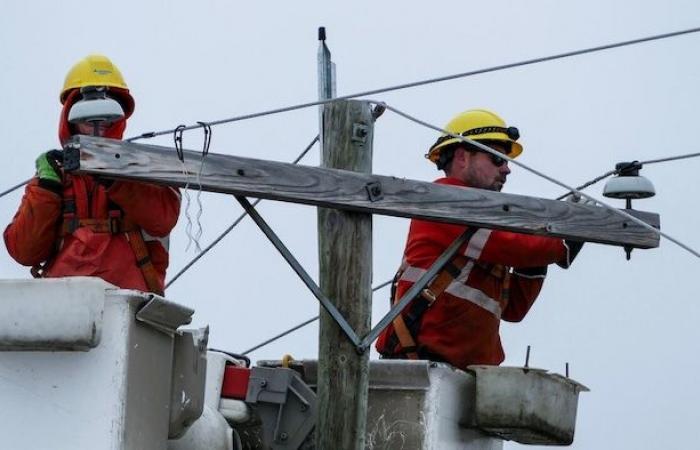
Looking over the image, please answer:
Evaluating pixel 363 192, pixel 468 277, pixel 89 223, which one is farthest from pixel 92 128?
pixel 468 277

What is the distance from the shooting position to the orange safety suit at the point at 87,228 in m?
9.01

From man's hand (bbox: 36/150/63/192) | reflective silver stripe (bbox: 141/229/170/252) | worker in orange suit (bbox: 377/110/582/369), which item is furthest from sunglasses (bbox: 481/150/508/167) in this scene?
man's hand (bbox: 36/150/63/192)

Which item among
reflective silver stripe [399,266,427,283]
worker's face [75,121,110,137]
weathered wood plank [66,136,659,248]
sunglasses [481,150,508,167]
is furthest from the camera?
sunglasses [481,150,508,167]

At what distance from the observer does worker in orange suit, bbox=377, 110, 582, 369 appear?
31.5 feet

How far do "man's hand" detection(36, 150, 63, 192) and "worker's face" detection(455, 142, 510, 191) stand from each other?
2.29 metres

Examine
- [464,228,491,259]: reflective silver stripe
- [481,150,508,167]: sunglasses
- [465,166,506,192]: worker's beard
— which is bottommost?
[464,228,491,259]: reflective silver stripe

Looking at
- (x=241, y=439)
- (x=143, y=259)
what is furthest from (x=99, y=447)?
(x=241, y=439)

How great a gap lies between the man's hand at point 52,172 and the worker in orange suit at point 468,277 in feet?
6.54

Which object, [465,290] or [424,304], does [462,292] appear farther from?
[424,304]

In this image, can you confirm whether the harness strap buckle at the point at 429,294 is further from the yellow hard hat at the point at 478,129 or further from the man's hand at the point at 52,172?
the man's hand at the point at 52,172

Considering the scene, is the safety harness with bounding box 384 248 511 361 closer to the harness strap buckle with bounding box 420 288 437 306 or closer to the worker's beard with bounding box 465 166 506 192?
the harness strap buckle with bounding box 420 288 437 306

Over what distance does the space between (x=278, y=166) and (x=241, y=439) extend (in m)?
1.71

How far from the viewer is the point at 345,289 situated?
9.06 m

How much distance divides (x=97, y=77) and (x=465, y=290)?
2198 mm
